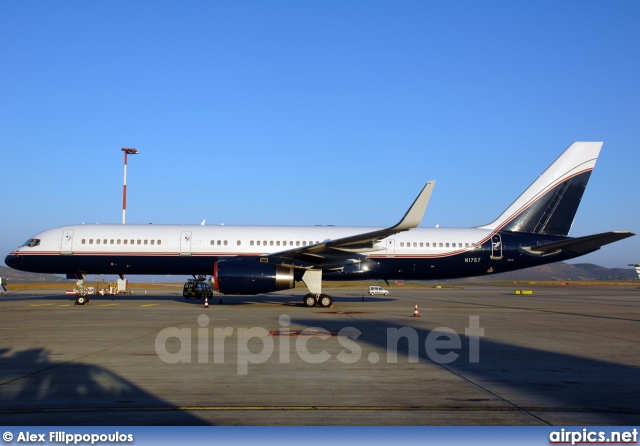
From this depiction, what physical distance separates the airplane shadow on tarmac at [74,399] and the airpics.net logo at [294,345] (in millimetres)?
1806

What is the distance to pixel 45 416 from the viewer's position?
6309mm

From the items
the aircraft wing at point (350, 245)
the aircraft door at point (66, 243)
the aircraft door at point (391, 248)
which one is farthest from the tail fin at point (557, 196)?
the aircraft door at point (66, 243)

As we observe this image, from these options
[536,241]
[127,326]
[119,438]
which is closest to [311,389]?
[119,438]

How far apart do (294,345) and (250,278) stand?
11.4 meters

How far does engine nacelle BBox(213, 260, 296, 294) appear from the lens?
23.7m

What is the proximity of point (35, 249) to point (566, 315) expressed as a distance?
77.9 ft

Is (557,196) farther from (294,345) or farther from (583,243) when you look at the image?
(294,345)

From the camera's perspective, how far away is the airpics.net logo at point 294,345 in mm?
10734

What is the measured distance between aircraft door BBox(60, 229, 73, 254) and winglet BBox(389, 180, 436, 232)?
611 inches

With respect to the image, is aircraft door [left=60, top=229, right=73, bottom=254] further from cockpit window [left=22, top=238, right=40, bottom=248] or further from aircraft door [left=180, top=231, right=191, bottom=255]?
aircraft door [left=180, top=231, right=191, bottom=255]

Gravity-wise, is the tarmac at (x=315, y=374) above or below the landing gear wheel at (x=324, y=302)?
above

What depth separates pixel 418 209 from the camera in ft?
73.8

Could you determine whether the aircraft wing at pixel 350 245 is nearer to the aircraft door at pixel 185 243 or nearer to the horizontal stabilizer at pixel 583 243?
the aircraft door at pixel 185 243

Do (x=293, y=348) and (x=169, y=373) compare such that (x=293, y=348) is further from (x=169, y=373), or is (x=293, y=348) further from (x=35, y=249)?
(x=35, y=249)
